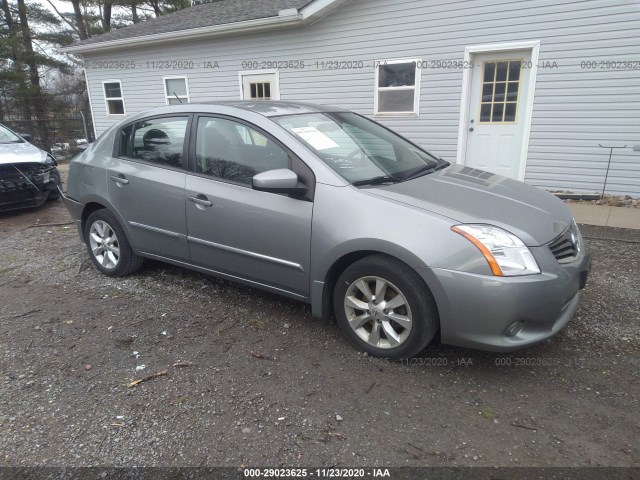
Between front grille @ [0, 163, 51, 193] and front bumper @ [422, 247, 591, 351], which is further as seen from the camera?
front grille @ [0, 163, 51, 193]

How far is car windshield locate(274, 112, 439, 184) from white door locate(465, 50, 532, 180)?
177 inches

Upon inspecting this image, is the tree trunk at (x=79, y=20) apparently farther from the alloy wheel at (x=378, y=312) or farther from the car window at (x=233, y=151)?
the alloy wheel at (x=378, y=312)

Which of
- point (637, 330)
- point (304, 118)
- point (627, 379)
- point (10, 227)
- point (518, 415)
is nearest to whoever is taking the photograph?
point (518, 415)

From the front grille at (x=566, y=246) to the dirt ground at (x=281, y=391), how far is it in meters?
0.65

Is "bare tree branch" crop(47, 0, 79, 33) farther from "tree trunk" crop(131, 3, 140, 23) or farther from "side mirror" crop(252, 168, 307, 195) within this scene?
"side mirror" crop(252, 168, 307, 195)

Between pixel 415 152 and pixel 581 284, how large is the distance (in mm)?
1686

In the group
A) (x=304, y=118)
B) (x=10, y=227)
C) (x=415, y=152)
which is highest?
Answer: (x=304, y=118)

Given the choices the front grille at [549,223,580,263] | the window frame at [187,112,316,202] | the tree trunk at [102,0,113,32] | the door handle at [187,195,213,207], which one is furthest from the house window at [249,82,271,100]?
the tree trunk at [102,0,113,32]

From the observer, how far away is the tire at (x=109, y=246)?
4.09m

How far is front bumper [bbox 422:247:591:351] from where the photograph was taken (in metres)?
2.39

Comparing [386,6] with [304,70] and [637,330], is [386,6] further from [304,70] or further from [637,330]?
[637,330]

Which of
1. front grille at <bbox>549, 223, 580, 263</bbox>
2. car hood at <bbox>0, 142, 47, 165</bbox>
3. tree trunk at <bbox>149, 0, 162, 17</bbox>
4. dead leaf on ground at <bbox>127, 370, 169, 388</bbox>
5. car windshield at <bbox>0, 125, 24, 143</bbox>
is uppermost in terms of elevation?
tree trunk at <bbox>149, 0, 162, 17</bbox>

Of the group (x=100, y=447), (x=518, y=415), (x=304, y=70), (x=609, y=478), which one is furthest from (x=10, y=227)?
(x=609, y=478)

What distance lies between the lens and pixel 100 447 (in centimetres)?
219
